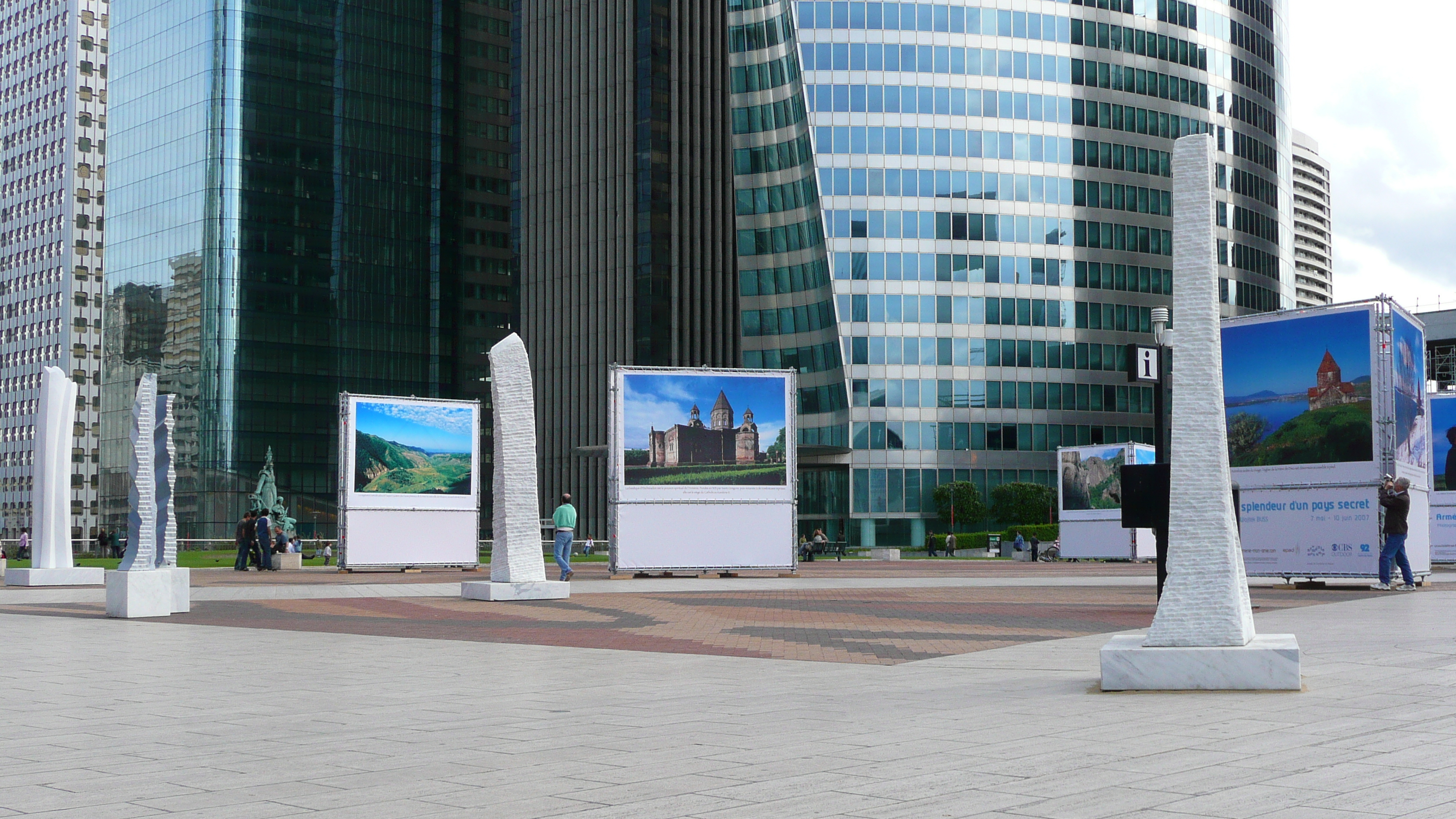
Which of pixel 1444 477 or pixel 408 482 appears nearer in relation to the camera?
pixel 408 482

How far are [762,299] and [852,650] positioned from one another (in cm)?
7710

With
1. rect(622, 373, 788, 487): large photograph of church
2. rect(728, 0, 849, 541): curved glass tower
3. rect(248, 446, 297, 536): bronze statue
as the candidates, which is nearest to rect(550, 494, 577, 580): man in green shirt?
rect(622, 373, 788, 487): large photograph of church

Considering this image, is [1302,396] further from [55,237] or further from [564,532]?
[55,237]

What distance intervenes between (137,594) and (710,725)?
529 inches

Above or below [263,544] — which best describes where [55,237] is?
above

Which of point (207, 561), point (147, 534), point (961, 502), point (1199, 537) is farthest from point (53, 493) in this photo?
point (961, 502)

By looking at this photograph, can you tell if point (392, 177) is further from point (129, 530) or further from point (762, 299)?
point (129, 530)

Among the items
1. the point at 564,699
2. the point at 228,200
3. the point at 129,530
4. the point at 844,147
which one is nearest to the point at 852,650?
the point at 564,699

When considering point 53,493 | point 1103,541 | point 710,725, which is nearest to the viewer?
point 710,725

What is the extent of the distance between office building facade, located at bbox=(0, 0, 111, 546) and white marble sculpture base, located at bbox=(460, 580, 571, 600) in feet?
394

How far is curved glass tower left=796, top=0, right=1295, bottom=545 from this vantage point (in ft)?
277

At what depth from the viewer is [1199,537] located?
9594 mm

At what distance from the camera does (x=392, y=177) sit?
119 m

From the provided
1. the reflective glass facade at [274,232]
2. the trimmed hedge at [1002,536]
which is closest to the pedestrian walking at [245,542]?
the trimmed hedge at [1002,536]
